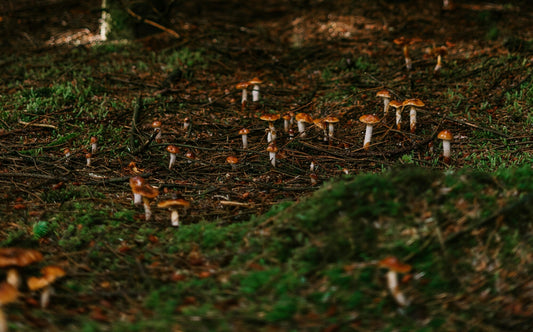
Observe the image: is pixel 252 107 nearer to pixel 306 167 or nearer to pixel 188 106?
pixel 188 106

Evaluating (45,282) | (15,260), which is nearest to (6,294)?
(45,282)

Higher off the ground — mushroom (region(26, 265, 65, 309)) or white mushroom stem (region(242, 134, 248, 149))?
white mushroom stem (region(242, 134, 248, 149))

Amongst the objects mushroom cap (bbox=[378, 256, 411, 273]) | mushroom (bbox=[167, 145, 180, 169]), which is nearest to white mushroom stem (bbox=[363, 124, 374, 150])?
mushroom (bbox=[167, 145, 180, 169])

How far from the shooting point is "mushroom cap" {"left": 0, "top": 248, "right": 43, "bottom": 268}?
3.06 m

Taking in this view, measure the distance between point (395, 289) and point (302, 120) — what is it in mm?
4155

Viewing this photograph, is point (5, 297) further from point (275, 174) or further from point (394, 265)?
point (275, 174)

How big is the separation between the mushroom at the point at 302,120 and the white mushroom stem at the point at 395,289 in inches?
159

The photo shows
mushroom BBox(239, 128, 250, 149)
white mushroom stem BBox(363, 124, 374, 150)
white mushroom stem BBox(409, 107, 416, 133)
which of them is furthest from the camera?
white mushroom stem BBox(409, 107, 416, 133)

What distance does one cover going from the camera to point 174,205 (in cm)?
443

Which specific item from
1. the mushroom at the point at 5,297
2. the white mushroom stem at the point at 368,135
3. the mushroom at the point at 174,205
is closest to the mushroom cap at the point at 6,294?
the mushroom at the point at 5,297

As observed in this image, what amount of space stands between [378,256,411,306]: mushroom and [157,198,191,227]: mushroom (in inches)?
91.2

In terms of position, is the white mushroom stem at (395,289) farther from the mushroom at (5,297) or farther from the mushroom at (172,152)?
the mushroom at (172,152)

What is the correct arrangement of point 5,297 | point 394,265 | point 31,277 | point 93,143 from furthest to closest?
point 93,143 < point 31,277 < point 394,265 < point 5,297

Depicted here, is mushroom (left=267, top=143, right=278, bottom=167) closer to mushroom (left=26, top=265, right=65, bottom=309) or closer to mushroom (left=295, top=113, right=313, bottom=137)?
mushroom (left=295, top=113, right=313, bottom=137)
